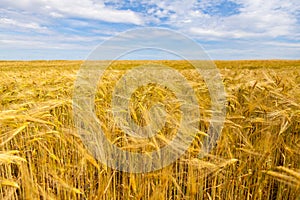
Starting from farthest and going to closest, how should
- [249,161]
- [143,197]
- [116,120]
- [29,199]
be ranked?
[116,120], [249,161], [143,197], [29,199]

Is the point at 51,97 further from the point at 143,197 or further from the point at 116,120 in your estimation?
the point at 143,197

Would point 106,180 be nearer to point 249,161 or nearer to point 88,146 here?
point 88,146

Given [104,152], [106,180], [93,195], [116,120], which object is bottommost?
[93,195]

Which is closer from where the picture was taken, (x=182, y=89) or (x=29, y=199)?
(x=29, y=199)

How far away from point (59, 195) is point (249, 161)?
1408mm

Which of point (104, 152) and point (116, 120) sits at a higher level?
point (116, 120)

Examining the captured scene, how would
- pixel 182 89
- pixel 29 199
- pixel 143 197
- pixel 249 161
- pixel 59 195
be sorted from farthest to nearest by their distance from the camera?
1. pixel 182 89
2. pixel 249 161
3. pixel 143 197
4. pixel 59 195
5. pixel 29 199

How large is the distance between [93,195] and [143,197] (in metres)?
0.36

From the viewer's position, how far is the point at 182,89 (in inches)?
141

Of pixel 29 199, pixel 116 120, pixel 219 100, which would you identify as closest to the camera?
pixel 29 199

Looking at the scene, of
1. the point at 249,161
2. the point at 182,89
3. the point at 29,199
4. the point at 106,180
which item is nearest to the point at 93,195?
the point at 106,180

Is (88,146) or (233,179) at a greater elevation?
(88,146)

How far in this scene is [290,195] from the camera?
1.85 metres

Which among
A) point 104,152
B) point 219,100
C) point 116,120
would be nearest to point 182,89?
point 219,100
